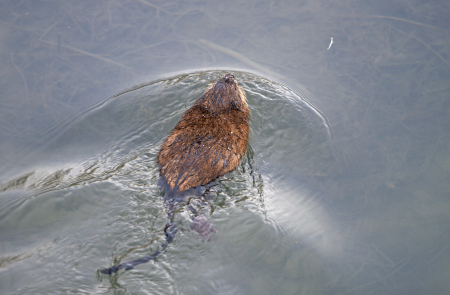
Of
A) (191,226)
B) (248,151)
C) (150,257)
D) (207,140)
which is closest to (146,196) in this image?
(191,226)

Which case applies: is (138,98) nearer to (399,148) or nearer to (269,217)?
(269,217)

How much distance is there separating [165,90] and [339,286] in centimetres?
363

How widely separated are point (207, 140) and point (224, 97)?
1187 millimetres

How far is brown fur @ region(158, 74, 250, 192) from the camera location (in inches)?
158

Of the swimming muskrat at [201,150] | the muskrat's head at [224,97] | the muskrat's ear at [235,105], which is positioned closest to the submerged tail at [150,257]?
the swimming muskrat at [201,150]

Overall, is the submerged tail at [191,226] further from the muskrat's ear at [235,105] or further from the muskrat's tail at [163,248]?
the muskrat's ear at [235,105]

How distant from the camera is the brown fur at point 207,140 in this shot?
4.01 metres

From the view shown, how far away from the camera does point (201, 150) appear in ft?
13.5

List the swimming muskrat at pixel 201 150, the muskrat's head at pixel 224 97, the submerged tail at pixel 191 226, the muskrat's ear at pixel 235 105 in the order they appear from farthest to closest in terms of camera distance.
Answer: the muskrat's ear at pixel 235 105
the muskrat's head at pixel 224 97
the swimming muskrat at pixel 201 150
the submerged tail at pixel 191 226

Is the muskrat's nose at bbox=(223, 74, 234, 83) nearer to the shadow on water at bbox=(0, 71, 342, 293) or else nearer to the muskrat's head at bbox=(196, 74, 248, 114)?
the muskrat's head at bbox=(196, 74, 248, 114)

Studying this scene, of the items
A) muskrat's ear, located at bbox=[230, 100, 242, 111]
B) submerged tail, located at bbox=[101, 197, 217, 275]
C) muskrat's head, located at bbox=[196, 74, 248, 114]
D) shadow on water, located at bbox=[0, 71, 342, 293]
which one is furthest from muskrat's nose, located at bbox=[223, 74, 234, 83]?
submerged tail, located at bbox=[101, 197, 217, 275]

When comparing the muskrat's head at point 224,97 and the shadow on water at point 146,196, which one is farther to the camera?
the muskrat's head at point 224,97

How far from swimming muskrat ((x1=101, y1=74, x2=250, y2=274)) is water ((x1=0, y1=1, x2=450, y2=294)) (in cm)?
13

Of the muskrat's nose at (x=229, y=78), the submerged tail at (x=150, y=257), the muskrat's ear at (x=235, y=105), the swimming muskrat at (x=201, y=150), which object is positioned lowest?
the submerged tail at (x=150, y=257)
